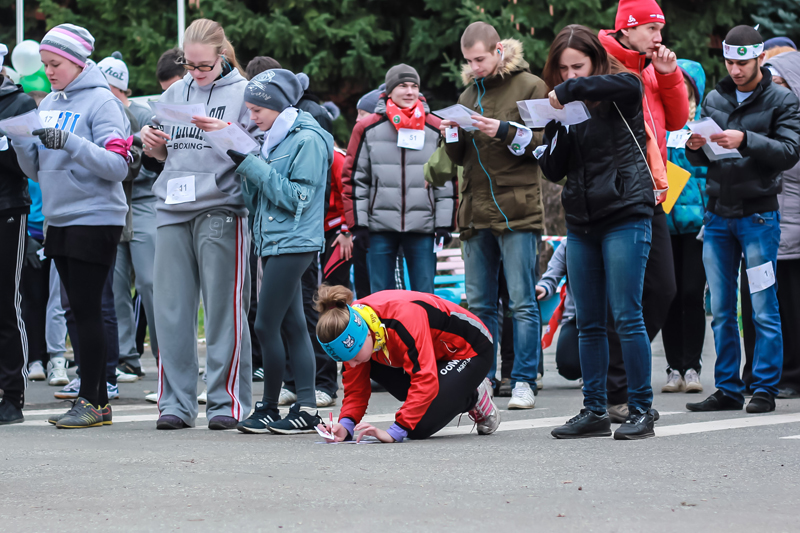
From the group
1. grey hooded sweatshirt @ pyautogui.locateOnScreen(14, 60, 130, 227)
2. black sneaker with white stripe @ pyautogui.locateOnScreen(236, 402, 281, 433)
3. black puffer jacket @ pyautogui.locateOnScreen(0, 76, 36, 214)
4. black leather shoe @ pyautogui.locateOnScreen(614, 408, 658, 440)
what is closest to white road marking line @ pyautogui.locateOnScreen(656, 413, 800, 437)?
black leather shoe @ pyautogui.locateOnScreen(614, 408, 658, 440)

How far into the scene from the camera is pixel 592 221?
5.55 m

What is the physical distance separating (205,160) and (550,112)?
1.91 m

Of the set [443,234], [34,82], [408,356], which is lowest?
[408,356]

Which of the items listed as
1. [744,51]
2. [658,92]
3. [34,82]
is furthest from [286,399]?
[34,82]

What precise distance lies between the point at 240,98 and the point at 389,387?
5.99 feet

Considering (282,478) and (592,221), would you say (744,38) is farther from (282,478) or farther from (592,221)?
(282,478)

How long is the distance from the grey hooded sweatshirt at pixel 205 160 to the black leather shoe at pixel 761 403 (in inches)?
125

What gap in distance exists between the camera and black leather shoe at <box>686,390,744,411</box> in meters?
6.85

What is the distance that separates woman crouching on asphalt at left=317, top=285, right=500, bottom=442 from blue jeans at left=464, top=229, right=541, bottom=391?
1394mm

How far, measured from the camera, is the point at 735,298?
7105mm

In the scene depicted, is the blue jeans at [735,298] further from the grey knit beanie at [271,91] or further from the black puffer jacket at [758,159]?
the grey knit beanie at [271,91]

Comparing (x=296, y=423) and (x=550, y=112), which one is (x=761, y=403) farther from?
(x=296, y=423)

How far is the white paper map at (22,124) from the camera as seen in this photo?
6.03m

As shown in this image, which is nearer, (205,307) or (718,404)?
(205,307)
